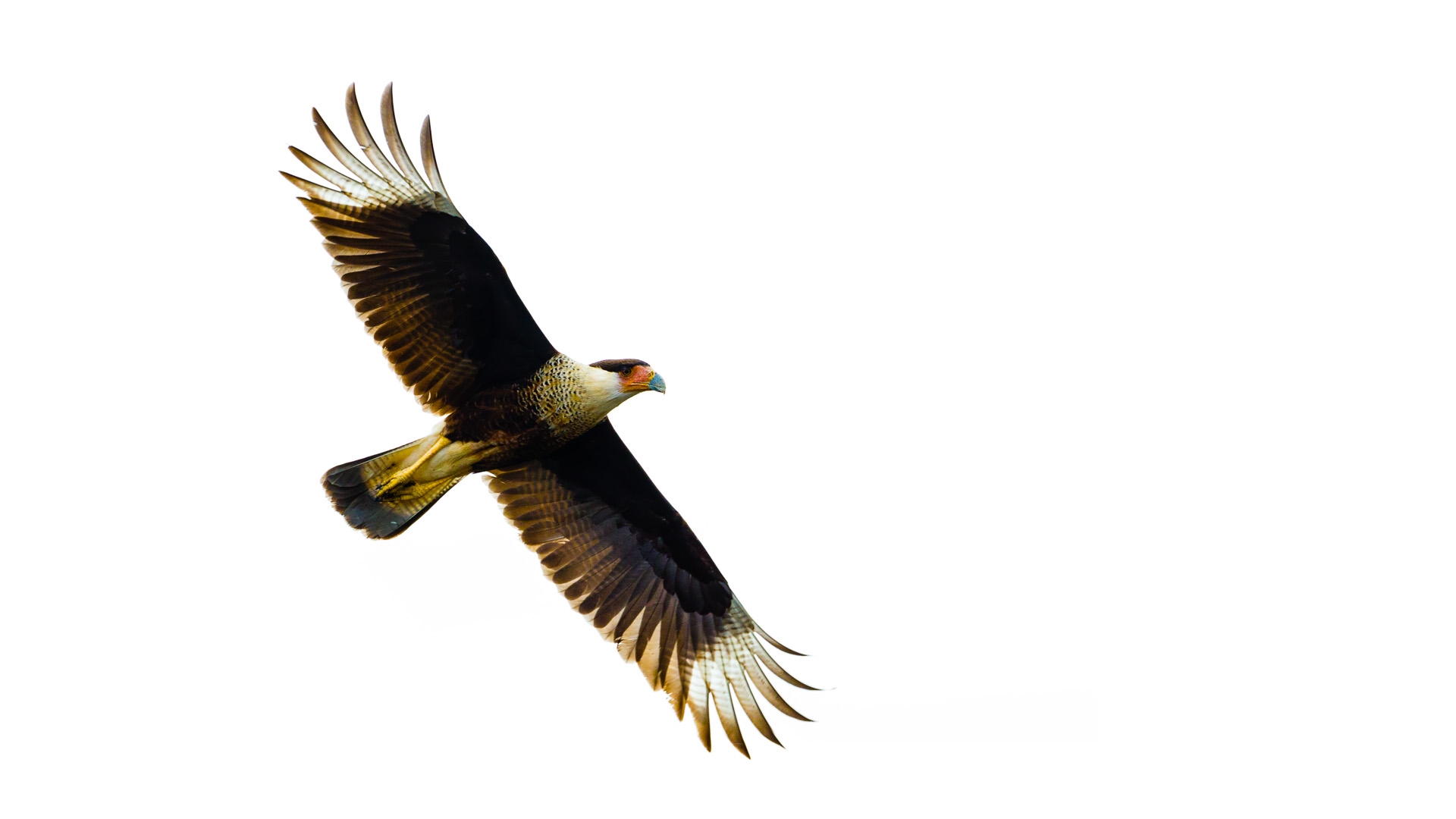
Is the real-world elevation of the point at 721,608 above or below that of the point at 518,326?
below

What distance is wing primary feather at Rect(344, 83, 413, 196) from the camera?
764 centimetres

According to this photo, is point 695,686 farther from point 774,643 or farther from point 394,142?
point 394,142

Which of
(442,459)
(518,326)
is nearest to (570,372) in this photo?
(518,326)

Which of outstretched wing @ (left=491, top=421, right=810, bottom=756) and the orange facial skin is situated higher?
the orange facial skin

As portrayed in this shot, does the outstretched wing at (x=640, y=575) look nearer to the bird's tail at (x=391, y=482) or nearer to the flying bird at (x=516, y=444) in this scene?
the flying bird at (x=516, y=444)

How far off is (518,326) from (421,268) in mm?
595

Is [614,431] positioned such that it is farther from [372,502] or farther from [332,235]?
[332,235]

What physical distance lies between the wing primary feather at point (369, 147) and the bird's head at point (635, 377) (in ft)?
4.67

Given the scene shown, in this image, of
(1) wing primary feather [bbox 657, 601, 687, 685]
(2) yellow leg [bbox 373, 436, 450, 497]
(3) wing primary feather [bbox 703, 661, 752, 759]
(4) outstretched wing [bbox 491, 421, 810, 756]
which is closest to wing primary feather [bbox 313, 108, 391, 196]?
(2) yellow leg [bbox 373, 436, 450, 497]

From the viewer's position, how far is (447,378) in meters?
8.21

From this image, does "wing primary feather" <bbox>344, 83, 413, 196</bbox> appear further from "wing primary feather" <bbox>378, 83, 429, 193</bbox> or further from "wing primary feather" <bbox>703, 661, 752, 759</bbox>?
"wing primary feather" <bbox>703, 661, 752, 759</bbox>

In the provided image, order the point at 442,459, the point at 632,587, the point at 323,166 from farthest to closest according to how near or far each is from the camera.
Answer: the point at 632,587, the point at 442,459, the point at 323,166

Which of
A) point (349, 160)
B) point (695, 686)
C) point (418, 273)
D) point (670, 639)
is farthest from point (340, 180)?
point (695, 686)

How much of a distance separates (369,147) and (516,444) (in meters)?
1.79
